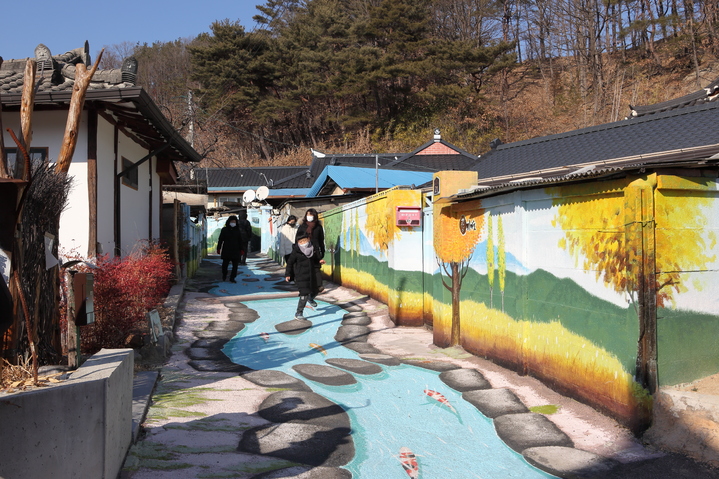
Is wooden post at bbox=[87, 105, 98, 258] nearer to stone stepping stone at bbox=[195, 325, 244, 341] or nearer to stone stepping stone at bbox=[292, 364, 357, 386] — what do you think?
stone stepping stone at bbox=[195, 325, 244, 341]

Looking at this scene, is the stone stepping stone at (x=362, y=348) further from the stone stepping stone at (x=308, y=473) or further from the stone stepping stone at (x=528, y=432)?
the stone stepping stone at (x=308, y=473)

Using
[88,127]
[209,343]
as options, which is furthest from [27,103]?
[88,127]

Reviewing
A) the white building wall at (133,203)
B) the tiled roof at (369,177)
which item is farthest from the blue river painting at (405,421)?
the tiled roof at (369,177)

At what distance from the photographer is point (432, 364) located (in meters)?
7.23

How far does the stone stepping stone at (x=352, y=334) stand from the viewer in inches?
349

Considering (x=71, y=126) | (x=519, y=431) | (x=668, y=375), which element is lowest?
(x=519, y=431)

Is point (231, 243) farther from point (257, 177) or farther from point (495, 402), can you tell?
point (257, 177)

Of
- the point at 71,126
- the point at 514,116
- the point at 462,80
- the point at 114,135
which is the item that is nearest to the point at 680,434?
the point at 71,126

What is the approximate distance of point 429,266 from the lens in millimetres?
9289

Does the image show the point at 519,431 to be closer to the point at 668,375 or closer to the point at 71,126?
A: the point at 668,375

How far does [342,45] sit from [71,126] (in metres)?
38.2

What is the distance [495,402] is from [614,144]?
741cm

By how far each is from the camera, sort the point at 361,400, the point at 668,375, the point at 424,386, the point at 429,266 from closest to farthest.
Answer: the point at 668,375, the point at 361,400, the point at 424,386, the point at 429,266

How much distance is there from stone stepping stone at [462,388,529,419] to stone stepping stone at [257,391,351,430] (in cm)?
124
